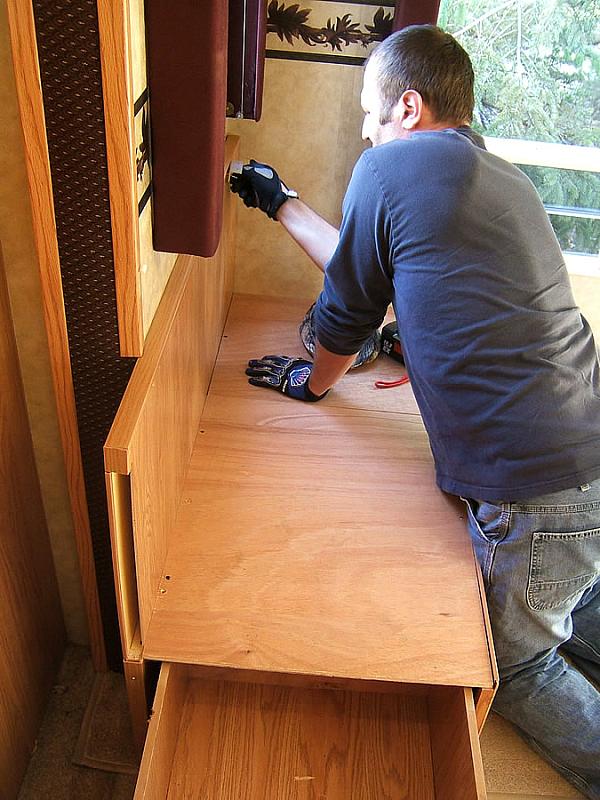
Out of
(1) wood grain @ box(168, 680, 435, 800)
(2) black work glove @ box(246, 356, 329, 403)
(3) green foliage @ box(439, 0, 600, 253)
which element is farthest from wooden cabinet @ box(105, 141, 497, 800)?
(3) green foliage @ box(439, 0, 600, 253)

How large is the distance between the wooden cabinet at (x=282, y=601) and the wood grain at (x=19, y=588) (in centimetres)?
22

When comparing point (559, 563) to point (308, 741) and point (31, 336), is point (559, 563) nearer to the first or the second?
point (308, 741)

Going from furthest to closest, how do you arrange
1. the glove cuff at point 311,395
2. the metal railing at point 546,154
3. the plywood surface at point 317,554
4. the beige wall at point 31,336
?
the metal railing at point 546,154 < the glove cuff at point 311,395 < the plywood surface at point 317,554 < the beige wall at point 31,336

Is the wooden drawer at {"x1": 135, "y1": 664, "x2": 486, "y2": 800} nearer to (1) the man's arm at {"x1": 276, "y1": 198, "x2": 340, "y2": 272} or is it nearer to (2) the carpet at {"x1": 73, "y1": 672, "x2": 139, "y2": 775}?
(2) the carpet at {"x1": 73, "y1": 672, "x2": 139, "y2": 775}

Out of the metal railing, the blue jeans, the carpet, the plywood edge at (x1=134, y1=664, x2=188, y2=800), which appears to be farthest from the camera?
the metal railing

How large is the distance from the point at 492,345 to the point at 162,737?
2.40 feet

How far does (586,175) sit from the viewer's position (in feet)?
6.04

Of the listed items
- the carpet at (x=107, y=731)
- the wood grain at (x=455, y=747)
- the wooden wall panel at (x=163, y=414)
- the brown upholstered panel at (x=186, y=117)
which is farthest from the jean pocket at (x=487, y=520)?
the carpet at (x=107, y=731)

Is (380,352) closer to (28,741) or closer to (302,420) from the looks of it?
(302,420)

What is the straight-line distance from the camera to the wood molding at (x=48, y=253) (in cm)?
77

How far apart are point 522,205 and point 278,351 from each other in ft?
2.18

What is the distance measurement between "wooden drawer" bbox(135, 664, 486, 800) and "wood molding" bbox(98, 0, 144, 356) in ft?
1.63

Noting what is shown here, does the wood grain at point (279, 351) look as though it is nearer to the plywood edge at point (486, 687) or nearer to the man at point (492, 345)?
the man at point (492, 345)

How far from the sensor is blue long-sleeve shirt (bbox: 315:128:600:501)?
3.70 ft
